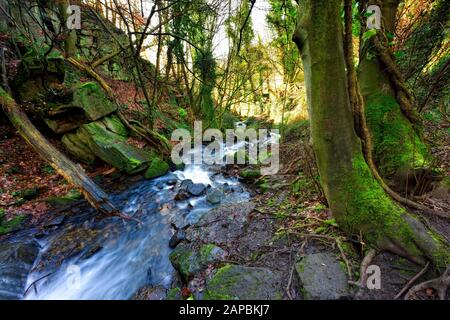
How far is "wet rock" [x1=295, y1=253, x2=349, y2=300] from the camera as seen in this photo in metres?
2.23

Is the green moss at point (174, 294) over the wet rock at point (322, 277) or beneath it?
beneath

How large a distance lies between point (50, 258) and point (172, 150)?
20.3 ft

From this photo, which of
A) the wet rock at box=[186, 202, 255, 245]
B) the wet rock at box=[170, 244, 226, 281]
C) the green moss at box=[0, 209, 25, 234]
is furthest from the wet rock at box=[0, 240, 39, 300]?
the wet rock at box=[186, 202, 255, 245]

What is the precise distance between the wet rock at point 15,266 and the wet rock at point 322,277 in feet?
14.1

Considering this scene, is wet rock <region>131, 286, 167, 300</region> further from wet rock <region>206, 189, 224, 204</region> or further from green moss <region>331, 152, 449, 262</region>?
wet rock <region>206, 189, 224, 204</region>

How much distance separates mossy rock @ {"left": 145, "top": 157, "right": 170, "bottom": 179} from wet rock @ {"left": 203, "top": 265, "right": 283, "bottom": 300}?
580 centimetres

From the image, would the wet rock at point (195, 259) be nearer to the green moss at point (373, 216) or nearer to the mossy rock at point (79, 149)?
the green moss at point (373, 216)

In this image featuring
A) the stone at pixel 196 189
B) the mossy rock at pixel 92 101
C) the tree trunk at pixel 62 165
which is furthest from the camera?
the mossy rock at pixel 92 101

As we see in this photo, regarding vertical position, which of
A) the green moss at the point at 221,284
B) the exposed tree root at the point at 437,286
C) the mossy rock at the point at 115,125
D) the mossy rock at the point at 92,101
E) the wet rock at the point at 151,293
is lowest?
the wet rock at the point at 151,293

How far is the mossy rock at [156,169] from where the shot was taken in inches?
314

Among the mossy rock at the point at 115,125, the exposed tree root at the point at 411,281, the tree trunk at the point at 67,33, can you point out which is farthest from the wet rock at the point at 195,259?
the tree trunk at the point at 67,33

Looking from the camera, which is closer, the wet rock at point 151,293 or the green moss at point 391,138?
the wet rock at point 151,293

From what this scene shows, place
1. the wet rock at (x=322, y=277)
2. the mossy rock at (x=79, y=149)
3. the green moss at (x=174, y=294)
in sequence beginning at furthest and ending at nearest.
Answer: the mossy rock at (x=79, y=149)
the green moss at (x=174, y=294)
the wet rock at (x=322, y=277)
